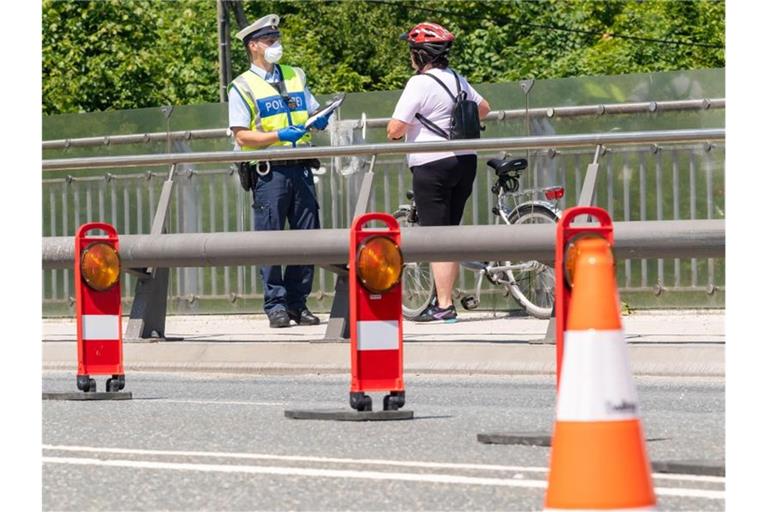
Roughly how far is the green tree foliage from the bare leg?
23.6 m

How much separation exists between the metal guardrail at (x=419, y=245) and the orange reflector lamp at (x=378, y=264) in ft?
8.17

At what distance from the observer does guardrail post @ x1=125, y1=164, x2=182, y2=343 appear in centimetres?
1231

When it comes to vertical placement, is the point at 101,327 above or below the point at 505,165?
below

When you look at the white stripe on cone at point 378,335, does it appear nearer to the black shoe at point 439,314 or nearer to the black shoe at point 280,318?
the black shoe at point 439,314

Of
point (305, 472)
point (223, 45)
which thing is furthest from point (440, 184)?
point (223, 45)

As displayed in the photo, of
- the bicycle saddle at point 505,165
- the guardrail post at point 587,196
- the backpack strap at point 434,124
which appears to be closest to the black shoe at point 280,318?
the backpack strap at point 434,124

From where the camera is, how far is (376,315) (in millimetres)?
8422

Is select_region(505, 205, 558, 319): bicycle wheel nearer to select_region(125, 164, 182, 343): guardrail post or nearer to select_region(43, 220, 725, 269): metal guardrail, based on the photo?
select_region(43, 220, 725, 269): metal guardrail

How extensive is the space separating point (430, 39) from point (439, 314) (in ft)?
6.04

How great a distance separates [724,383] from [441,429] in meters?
2.51

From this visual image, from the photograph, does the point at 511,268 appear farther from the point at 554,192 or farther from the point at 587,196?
the point at 587,196

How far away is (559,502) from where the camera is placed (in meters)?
4.62

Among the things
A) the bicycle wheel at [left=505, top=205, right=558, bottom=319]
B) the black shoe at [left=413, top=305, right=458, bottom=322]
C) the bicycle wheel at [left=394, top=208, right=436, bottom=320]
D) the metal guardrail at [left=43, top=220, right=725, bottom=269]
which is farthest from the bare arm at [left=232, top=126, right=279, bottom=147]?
the bicycle wheel at [left=505, top=205, right=558, bottom=319]

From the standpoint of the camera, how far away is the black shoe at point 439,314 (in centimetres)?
1305
